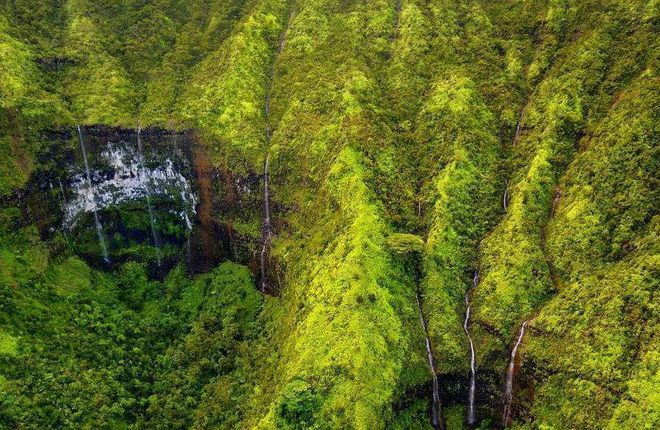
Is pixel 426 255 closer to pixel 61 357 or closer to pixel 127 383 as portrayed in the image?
pixel 127 383

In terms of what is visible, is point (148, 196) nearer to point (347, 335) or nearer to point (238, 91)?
point (238, 91)

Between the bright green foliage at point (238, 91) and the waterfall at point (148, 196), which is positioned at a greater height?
the bright green foliage at point (238, 91)

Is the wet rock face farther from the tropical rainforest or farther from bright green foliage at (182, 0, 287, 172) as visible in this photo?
bright green foliage at (182, 0, 287, 172)

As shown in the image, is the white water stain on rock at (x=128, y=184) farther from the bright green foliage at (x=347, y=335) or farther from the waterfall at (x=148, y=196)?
the bright green foliage at (x=347, y=335)

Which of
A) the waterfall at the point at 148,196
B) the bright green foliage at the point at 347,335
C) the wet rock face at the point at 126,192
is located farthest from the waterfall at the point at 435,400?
the waterfall at the point at 148,196

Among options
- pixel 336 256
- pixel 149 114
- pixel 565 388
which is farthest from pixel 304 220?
pixel 565 388

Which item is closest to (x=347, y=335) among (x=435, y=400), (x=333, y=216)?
(x=435, y=400)

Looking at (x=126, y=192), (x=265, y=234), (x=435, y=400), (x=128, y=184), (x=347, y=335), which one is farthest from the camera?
(x=126, y=192)
